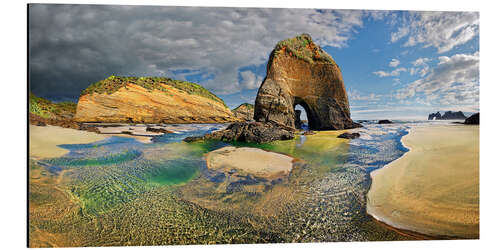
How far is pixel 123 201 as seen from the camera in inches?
66.9

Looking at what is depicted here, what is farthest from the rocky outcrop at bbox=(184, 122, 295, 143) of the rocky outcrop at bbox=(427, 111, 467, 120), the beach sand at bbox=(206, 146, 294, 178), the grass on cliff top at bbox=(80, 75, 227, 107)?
the rocky outcrop at bbox=(427, 111, 467, 120)

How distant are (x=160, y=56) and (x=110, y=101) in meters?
1.33

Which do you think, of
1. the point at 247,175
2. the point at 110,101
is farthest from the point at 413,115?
the point at 110,101

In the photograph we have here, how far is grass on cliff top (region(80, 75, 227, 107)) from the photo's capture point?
A: 2580mm

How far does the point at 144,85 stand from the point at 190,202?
2.25m

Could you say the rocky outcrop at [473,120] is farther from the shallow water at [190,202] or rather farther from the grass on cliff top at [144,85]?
the grass on cliff top at [144,85]

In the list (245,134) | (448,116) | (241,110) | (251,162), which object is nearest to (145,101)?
(245,134)

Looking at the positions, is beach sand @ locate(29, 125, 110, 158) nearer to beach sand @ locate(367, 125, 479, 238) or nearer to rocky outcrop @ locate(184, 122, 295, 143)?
rocky outcrop @ locate(184, 122, 295, 143)

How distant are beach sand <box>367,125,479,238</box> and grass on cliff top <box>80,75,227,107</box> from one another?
270 centimetres

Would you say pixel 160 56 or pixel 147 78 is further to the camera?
pixel 147 78

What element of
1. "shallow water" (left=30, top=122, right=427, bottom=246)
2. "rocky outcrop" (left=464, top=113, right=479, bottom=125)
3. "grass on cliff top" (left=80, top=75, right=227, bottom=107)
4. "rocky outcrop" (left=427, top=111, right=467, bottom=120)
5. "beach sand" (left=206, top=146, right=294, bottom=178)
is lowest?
"shallow water" (left=30, top=122, right=427, bottom=246)

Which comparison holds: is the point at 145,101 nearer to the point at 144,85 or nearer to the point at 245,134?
the point at 144,85

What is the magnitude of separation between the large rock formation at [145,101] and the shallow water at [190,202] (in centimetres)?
76

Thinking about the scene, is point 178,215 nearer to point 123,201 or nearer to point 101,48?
point 123,201
